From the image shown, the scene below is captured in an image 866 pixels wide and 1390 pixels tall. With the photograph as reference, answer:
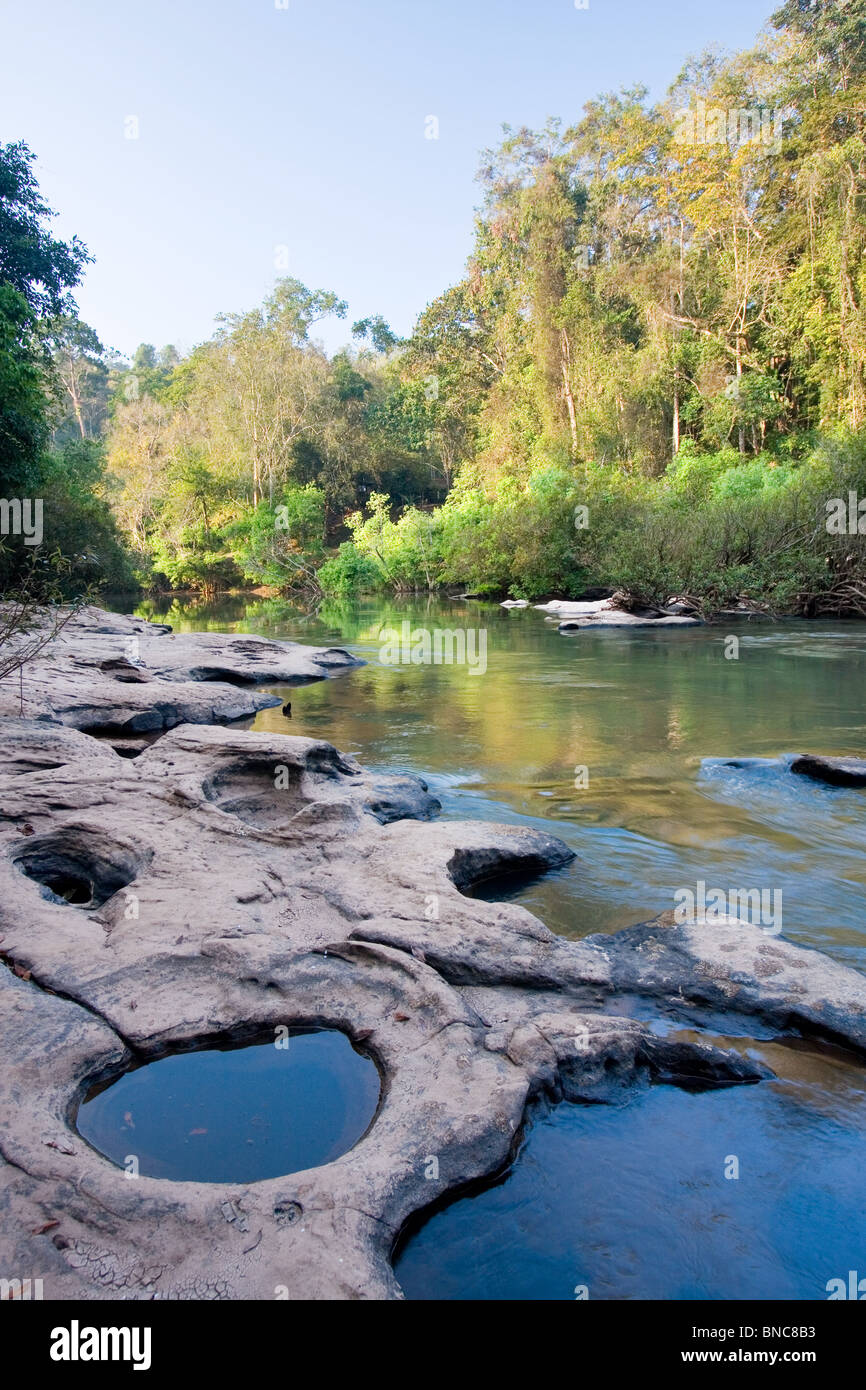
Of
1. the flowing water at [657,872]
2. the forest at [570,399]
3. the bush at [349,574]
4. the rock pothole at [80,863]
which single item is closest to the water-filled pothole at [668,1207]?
the flowing water at [657,872]

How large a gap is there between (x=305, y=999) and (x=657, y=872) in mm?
2661

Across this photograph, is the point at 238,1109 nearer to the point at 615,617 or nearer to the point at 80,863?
the point at 80,863

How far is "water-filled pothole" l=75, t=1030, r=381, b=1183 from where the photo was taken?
2.78 metres

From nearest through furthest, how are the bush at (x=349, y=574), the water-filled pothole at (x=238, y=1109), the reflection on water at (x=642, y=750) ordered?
the water-filled pothole at (x=238, y=1109), the reflection on water at (x=642, y=750), the bush at (x=349, y=574)

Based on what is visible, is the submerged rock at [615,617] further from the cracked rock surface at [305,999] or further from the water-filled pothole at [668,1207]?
the water-filled pothole at [668,1207]

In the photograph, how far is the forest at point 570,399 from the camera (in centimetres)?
2061

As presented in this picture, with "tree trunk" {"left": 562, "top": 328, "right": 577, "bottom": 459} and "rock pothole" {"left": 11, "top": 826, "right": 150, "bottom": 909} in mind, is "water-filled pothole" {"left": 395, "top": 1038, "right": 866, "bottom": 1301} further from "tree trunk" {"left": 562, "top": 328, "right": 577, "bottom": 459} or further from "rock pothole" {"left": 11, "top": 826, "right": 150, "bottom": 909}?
"tree trunk" {"left": 562, "top": 328, "right": 577, "bottom": 459}

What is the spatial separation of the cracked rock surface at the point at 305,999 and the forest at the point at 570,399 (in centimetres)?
1028

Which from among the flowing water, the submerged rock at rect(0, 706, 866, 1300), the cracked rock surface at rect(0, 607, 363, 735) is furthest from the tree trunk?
the submerged rock at rect(0, 706, 866, 1300)

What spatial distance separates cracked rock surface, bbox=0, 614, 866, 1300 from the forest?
33.7ft

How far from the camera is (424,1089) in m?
2.93

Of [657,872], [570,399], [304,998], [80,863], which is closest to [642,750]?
[657,872]

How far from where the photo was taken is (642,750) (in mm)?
8547
